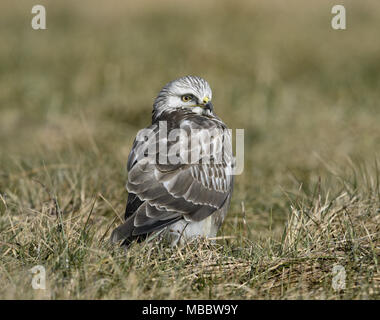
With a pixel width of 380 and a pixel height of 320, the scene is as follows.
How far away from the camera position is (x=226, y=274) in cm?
427

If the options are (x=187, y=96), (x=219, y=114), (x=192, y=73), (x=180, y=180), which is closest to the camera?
(x=180, y=180)

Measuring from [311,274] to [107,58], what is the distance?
28.6 ft

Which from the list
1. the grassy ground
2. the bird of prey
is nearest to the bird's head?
the bird of prey

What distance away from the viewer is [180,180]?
5152mm

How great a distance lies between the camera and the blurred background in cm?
688

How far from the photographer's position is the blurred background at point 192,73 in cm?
688

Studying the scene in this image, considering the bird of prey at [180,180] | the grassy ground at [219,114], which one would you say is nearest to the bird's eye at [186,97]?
the bird of prey at [180,180]

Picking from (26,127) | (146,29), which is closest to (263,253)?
(26,127)

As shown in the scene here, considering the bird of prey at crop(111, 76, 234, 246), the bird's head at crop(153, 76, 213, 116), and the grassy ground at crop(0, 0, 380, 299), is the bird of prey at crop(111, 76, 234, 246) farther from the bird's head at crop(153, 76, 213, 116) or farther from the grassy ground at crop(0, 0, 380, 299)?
the grassy ground at crop(0, 0, 380, 299)

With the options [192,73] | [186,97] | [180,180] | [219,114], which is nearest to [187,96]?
[186,97]

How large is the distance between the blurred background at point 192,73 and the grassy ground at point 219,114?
33 millimetres

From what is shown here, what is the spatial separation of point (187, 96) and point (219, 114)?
4.02m

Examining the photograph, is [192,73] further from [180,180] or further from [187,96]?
[180,180]

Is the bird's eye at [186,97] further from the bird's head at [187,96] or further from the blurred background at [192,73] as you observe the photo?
the blurred background at [192,73]
